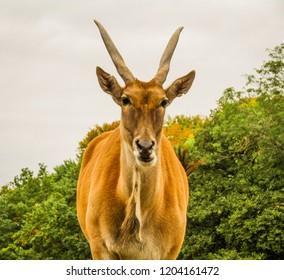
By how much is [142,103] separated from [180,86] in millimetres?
1117

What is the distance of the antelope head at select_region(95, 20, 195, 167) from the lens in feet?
29.8

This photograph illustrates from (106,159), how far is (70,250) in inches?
1285

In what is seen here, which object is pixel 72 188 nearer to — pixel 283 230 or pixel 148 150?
pixel 283 230

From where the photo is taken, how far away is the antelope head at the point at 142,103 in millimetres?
9070

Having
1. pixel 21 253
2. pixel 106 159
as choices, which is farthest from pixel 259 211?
pixel 106 159

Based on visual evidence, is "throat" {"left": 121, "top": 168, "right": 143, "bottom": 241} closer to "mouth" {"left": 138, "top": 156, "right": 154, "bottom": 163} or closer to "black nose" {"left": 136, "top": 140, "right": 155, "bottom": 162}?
"mouth" {"left": 138, "top": 156, "right": 154, "bottom": 163}

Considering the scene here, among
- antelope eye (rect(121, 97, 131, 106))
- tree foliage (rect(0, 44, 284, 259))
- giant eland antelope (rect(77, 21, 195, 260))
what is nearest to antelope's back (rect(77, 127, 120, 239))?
giant eland antelope (rect(77, 21, 195, 260))

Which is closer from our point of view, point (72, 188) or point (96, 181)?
point (96, 181)

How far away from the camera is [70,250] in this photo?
141 feet

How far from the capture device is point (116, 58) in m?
10.6

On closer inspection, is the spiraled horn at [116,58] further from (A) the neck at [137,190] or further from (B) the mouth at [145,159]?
(B) the mouth at [145,159]

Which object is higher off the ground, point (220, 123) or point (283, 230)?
point (220, 123)

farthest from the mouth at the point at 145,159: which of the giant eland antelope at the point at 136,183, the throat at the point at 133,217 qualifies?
the throat at the point at 133,217
